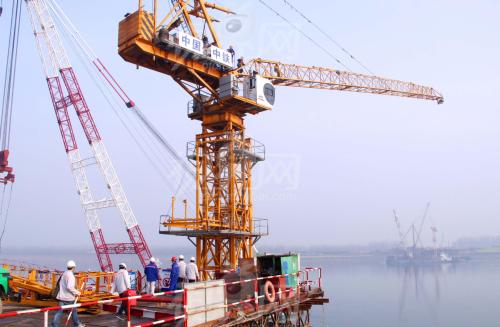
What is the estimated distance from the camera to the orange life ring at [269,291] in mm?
18923

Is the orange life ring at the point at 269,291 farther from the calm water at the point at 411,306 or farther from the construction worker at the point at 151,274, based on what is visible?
the calm water at the point at 411,306

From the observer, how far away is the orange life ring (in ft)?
62.1

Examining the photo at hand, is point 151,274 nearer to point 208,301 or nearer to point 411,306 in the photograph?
point 208,301

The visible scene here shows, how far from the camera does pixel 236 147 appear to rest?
34719 mm

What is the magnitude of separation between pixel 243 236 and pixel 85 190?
4515cm

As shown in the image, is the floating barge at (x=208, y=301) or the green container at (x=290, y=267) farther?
the green container at (x=290, y=267)

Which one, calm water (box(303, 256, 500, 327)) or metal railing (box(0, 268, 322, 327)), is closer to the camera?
metal railing (box(0, 268, 322, 327))

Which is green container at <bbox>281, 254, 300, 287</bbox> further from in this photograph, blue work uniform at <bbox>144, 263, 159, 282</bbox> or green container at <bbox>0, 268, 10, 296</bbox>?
green container at <bbox>0, 268, 10, 296</bbox>

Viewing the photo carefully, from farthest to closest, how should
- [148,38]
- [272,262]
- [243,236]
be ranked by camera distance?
[243,236]
[148,38]
[272,262]

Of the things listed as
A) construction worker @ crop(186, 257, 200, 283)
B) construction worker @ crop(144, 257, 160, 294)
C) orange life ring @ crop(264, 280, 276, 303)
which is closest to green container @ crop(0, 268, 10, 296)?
construction worker @ crop(144, 257, 160, 294)

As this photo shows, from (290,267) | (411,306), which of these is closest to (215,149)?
(290,267)

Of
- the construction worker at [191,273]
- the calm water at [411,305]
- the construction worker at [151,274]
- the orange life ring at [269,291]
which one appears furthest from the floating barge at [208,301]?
the calm water at [411,305]

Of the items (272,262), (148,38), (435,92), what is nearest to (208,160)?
(148,38)

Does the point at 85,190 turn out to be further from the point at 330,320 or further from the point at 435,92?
the point at 435,92
